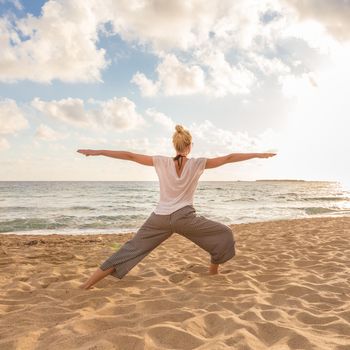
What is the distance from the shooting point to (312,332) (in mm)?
3004

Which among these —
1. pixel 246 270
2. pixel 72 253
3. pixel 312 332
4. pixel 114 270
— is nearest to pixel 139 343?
pixel 312 332

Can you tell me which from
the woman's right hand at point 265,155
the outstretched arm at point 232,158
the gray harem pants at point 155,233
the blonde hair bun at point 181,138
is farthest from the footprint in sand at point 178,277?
Result: the woman's right hand at point 265,155

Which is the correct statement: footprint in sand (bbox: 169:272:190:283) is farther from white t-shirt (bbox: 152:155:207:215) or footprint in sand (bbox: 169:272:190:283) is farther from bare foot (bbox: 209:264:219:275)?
white t-shirt (bbox: 152:155:207:215)

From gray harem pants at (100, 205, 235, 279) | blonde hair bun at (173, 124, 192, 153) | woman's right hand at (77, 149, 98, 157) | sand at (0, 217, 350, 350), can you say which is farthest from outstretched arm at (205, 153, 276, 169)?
sand at (0, 217, 350, 350)

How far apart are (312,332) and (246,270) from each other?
96.8 inches

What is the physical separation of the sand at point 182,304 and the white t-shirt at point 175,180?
1.03 m

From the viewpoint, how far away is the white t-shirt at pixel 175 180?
436 cm

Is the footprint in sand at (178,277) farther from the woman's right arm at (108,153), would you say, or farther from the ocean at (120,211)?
the ocean at (120,211)

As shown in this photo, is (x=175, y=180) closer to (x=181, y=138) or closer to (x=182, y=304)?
(x=181, y=138)

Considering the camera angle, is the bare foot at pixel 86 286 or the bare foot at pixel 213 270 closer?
the bare foot at pixel 86 286

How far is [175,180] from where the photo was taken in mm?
4352

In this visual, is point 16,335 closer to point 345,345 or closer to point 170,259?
point 345,345

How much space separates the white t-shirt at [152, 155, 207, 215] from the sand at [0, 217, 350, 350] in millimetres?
1031

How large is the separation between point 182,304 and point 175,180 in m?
1.42
